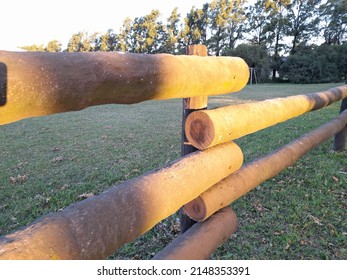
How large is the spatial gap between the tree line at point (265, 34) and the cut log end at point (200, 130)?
31.7 meters

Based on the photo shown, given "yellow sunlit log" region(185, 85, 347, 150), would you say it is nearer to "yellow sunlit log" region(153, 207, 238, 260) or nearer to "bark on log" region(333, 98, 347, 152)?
"yellow sunlit log" region(153, 207, 238, 260)

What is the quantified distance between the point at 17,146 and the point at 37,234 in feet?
18.9

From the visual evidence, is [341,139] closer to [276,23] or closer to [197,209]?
[197,209]

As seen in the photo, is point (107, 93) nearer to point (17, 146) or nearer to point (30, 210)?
point (30, 210)

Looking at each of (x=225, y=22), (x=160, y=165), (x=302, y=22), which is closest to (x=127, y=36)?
(x=225, y=22)

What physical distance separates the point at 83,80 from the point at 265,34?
40627 millimetres

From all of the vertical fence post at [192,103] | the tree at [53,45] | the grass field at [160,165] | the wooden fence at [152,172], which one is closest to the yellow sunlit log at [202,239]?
the wooden fence at [152,172]

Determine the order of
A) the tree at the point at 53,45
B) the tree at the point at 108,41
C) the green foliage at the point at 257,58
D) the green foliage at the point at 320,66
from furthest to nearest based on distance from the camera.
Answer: the tree at the point at 53,45, the tree at the point at 108,41, the green foliage at the point at 257,58, the green foliage at the point at 320,66

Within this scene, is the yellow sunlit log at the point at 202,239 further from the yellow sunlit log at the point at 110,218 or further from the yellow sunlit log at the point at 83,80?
the yellow sunlit log at the point at 83,80

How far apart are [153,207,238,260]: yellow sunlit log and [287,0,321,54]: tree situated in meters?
38.7

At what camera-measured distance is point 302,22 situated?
116 feet

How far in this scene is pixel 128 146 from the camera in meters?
5.57

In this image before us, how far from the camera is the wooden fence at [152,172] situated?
2.53ft

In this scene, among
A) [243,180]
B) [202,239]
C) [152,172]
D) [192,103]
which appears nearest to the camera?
[152,172]
